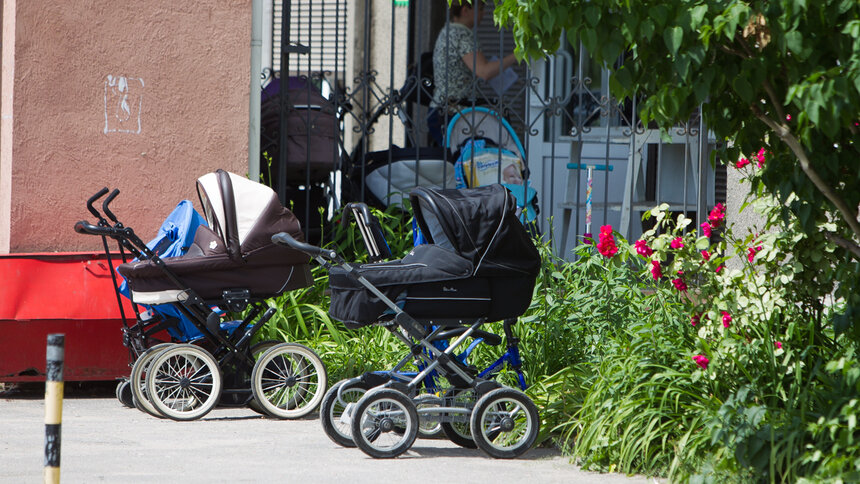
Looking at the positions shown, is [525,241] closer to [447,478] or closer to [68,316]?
[447,478]

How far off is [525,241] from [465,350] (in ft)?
2.12

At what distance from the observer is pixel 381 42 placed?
12.0 meters

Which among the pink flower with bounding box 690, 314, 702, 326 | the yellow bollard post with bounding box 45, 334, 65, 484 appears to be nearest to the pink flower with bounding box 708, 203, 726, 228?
the pink flower with bounding box 690, 314, 702, 326

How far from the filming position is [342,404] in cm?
524

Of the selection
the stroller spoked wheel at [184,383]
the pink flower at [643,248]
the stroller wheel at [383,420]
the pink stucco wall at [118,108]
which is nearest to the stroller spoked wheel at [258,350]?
the stroller spoked wheel at [184,383]

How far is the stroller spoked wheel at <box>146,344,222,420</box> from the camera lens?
19.1ft

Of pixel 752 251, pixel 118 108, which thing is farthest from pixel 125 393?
pixel 752 251

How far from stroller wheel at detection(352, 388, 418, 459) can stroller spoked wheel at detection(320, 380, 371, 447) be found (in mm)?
122

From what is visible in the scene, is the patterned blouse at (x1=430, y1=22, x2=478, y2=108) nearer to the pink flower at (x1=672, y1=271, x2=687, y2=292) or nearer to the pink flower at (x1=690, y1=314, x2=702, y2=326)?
the pink flower at (x1=672, y1=271, x2=687, y2=292)

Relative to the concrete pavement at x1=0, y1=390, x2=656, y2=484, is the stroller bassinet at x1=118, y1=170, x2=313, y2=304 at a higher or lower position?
higher

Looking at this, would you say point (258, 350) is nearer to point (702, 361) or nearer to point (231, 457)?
point (231, 457)

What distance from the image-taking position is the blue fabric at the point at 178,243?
611cm

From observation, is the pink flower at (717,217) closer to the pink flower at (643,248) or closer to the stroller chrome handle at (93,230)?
the pink flower at (643,248)

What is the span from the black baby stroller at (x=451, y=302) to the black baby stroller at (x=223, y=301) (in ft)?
2.51
